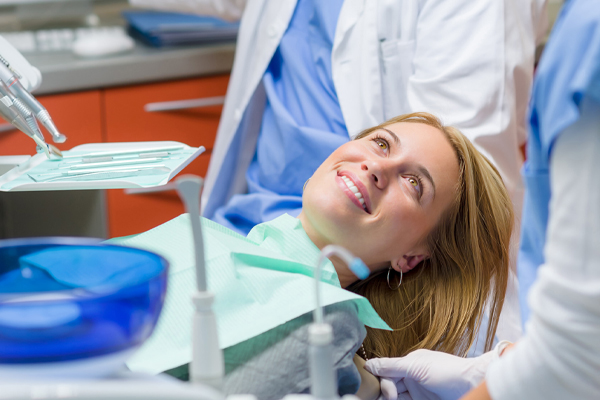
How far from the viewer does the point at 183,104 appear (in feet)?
6.91

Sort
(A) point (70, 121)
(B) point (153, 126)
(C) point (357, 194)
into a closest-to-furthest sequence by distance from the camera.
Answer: (C) point (357, 194), (A) point (70, 121), (B) point (153, 126)

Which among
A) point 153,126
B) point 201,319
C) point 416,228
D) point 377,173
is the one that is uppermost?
point 201,319

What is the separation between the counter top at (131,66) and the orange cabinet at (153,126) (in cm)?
4

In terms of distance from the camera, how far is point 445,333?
1206 mm

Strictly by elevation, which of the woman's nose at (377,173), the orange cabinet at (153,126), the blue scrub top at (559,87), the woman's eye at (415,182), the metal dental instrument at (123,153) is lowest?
the orange cabinet at (153,126)

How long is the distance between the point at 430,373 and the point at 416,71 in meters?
0.77

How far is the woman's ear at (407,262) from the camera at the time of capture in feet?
4.04

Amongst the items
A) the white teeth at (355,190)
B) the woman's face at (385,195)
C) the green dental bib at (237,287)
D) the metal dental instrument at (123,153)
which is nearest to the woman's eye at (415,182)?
the woman's face at (385,195)

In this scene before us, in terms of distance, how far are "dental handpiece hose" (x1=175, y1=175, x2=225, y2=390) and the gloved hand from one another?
50 cm

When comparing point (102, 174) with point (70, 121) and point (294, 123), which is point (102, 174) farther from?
point (70, 121)

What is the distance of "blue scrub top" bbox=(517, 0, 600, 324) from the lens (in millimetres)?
545

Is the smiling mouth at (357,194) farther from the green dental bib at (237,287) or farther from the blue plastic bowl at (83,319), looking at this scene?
the blue plastic bowl at (83,319)

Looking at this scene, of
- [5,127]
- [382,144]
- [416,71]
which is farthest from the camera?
[5,127]

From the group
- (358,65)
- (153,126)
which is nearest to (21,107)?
(358,65)
